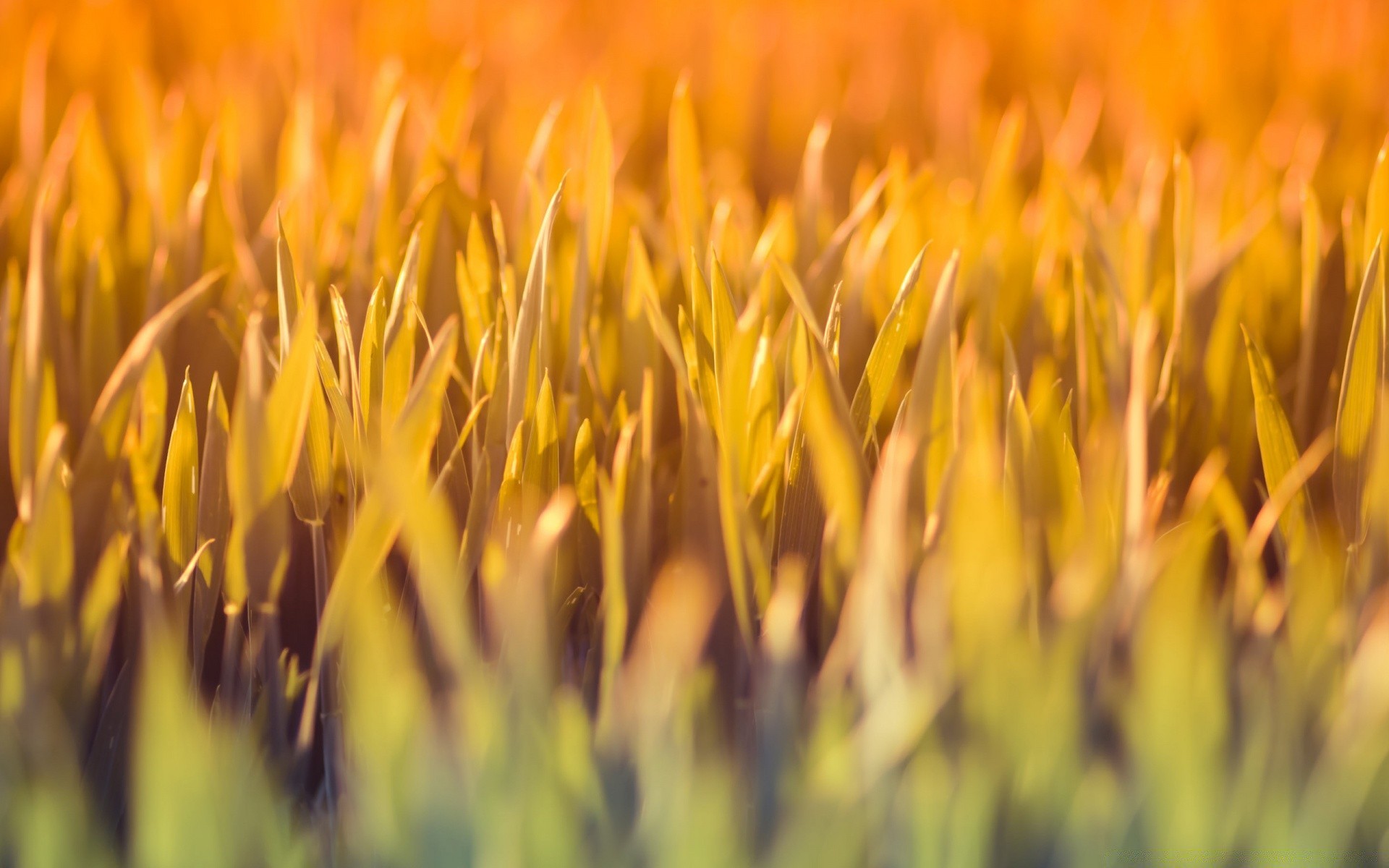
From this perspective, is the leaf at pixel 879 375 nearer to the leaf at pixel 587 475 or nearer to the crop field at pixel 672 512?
the crop field at pixel 672 512

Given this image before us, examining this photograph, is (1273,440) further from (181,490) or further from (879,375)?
(181,490)

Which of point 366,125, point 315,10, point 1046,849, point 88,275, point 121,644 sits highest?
point 315,10

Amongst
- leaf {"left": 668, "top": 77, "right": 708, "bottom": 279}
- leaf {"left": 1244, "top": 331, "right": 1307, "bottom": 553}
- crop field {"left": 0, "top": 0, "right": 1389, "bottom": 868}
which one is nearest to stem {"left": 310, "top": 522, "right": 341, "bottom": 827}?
crop field {"left": 0, "top": 0, "right": 1389, "bottom": 868}

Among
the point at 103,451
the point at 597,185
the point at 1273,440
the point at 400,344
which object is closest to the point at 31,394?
the point at 103,451

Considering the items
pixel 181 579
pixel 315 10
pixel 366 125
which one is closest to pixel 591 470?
pixel 181 579

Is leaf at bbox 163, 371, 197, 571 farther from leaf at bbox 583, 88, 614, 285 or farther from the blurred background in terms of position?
the blurred background

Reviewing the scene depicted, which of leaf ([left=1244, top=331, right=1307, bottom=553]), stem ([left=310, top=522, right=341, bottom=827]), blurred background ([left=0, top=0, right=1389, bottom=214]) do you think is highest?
blurred background ([left=0, top=0, right=1389, bottom=214])

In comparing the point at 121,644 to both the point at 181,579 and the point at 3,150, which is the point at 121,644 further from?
the point at 3,150
